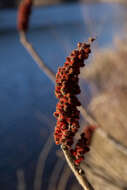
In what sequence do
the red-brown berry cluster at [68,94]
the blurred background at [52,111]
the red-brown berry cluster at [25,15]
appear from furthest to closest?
the blurred background at [52,111], the red-brown berry cluster at [25,15], the red-brown berry cluster at [68,94]

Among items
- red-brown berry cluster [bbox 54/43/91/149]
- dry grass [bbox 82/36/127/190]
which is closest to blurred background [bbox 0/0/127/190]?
dry grass [bbox 82/36/127/190]

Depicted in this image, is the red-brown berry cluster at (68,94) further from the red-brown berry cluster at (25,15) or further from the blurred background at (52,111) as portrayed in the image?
the red-brown berry cluster at (25,15)

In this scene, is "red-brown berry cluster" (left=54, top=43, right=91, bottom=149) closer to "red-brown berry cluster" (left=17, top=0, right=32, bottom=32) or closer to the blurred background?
the blurred background

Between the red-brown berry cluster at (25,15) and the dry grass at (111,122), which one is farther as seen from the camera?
the dry grass at (111,122)

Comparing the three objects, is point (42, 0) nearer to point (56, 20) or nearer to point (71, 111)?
point (56, 20)

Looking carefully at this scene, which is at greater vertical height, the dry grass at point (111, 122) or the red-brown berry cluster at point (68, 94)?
the dry grass at point (111, 122)

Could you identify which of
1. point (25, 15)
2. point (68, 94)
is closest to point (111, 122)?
point (25, 15)

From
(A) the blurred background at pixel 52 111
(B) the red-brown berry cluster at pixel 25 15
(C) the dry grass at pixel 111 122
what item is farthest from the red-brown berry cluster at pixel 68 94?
(C) the dry grass at pixel 111 122

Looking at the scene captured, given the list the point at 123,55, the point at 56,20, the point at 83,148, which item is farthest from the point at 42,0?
the point at 83,148
